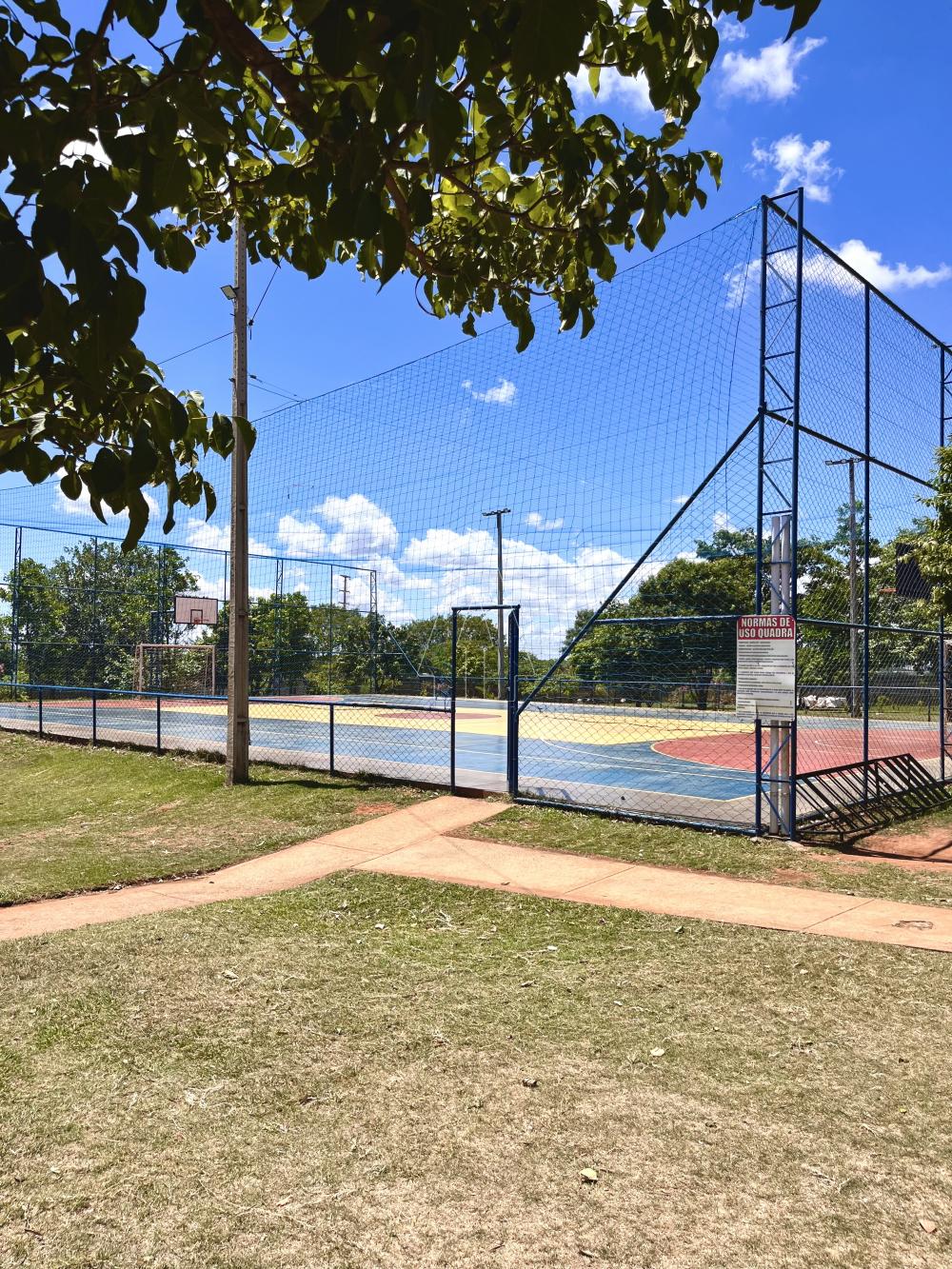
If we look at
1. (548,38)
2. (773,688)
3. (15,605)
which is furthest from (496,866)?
(15,605)

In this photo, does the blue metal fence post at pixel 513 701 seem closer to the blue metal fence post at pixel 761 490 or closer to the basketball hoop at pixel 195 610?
the blue metal fence post at pixel 761 490

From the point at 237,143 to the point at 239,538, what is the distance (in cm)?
1004

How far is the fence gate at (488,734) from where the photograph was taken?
1012 centimetres

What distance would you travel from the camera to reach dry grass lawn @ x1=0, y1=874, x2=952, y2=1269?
8.85 feet

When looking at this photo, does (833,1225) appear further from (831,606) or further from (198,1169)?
(831,606)

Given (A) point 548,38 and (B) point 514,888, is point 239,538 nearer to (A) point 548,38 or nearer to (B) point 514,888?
(B) point 514,888

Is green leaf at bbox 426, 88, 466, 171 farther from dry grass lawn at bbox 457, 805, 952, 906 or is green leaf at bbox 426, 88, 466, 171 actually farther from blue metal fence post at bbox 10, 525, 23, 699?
blue metal fence post at bbox 10, 525, 23, 699

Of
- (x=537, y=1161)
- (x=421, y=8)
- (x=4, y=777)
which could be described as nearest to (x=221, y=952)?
(x=537, y=1161)

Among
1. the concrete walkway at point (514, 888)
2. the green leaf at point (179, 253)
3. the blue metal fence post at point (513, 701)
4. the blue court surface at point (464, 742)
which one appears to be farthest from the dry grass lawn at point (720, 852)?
the green leaf at point (179, 253)

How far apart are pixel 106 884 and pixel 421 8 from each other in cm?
720

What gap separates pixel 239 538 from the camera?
41.1 ft

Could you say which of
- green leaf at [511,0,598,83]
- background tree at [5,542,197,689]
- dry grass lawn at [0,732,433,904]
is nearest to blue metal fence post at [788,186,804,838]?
dry grass lawn at [0,732,433,904]

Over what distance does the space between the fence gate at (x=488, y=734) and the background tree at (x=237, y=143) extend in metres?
7.05

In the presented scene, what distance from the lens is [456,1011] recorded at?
4527 millimetres
